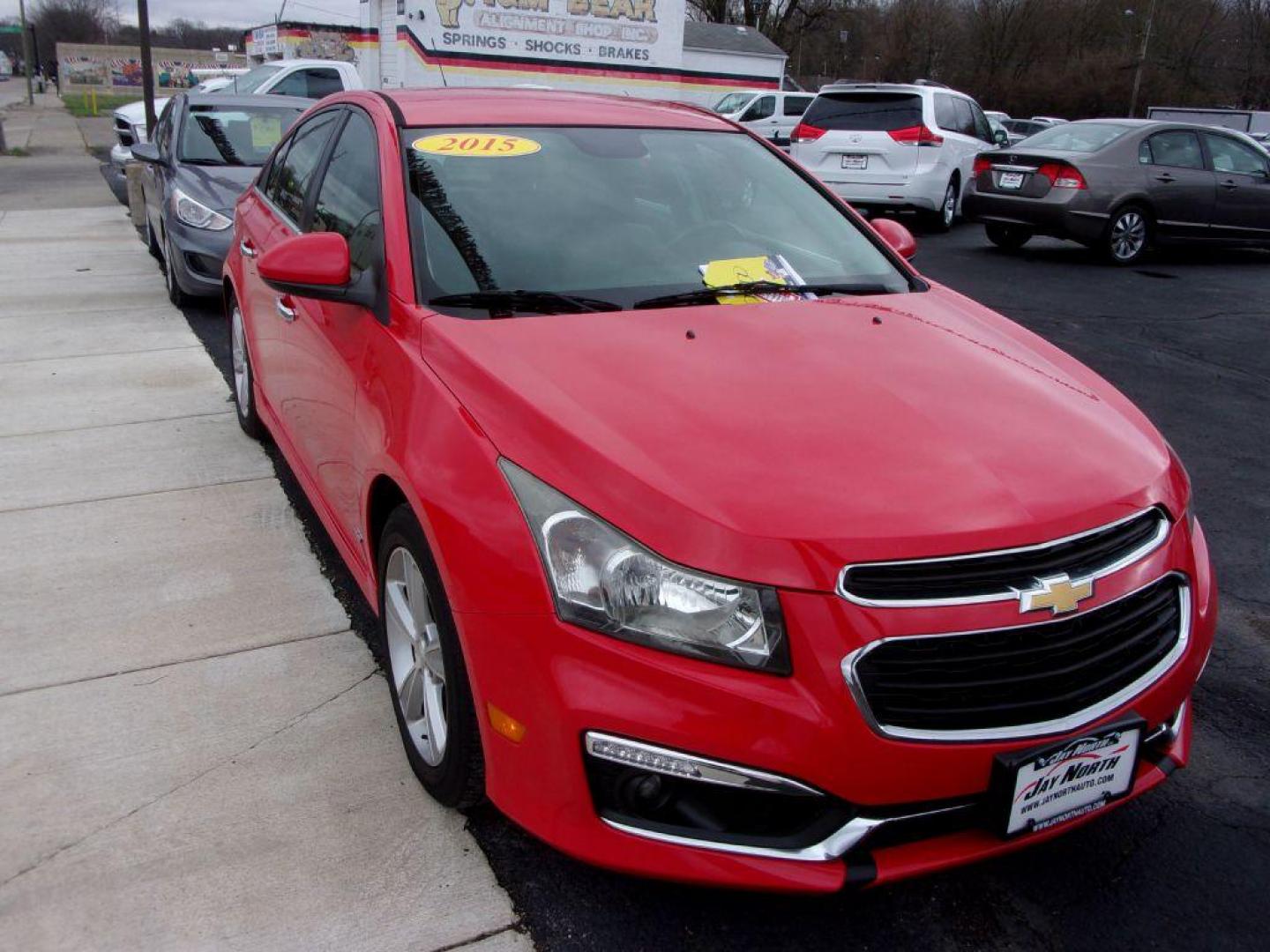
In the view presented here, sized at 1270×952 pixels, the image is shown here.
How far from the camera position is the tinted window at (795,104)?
77.9ft

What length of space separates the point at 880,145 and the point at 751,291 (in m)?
10.5

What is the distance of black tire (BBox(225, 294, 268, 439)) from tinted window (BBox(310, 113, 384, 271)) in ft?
4.53

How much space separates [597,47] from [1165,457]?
20.4 m

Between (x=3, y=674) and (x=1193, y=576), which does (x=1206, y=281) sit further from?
(x=3, y=674)

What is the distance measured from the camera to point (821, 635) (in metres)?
1.91

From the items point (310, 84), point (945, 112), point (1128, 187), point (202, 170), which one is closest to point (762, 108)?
point (945, 112)

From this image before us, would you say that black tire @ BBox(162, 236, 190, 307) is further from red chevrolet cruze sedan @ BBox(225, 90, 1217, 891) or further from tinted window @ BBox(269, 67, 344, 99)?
tinted window @ BBox(269, 67, 344, 99)

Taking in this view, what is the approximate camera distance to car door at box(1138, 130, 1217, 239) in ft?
37.4

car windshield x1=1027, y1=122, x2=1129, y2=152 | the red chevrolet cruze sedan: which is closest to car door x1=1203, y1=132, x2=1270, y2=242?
car windshield x1=1027, y1=122, x2=1129, y2=152

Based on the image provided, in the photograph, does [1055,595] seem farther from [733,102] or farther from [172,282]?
[733,102]

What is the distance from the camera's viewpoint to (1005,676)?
2.00 m

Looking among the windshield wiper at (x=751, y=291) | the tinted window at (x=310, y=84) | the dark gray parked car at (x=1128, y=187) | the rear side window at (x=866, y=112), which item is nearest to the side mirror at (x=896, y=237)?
the windshield wiper at (x=751, y=291)

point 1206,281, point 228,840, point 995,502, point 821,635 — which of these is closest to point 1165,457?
point 995,502

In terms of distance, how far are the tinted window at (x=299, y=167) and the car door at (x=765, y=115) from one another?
19.8m
